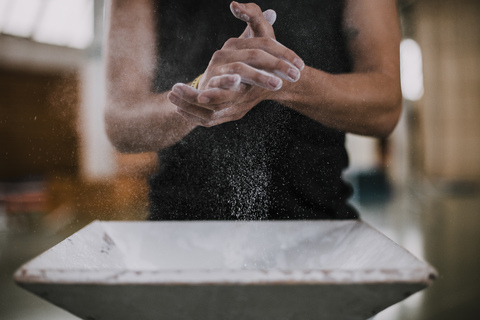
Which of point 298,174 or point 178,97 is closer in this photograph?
point 178,97

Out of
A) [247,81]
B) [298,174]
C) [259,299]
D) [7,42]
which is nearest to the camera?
[259,299]

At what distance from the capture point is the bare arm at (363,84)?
0.66 metres

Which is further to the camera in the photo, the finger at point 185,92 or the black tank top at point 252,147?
the black tank top at point 252,147

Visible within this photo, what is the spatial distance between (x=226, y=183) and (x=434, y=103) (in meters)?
0.52

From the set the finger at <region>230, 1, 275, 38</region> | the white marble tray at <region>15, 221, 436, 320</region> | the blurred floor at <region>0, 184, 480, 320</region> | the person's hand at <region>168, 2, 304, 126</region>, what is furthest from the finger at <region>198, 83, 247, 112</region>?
the blurred floor at <region>0, 184, 480, 320</region>

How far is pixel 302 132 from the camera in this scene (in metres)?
0.72

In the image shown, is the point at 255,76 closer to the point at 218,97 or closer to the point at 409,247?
the point at 218,97

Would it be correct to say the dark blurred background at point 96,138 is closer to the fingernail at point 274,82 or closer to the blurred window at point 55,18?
the blurred window at point 55,18

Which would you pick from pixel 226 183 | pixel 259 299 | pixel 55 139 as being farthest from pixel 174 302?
pixel 55 139

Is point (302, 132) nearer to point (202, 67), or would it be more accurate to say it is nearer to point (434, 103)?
point (202, 67)

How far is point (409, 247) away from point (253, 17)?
613 millimetres

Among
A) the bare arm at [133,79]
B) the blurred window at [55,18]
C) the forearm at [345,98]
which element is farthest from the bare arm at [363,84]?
the blurred window at [55,18]

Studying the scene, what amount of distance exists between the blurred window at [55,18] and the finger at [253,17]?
14.2 inches

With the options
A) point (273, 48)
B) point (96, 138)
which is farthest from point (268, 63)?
point (96, 138)
